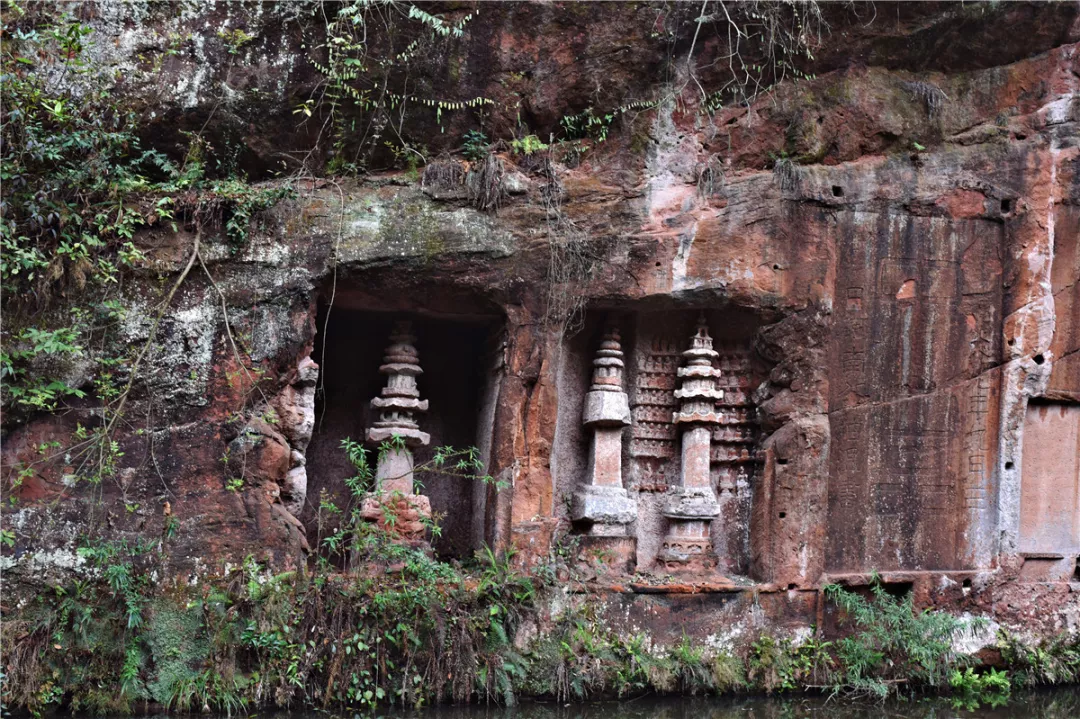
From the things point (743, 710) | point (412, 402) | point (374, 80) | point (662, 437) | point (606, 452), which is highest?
point (374, 80)

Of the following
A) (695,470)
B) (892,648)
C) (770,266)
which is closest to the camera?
(892,648)

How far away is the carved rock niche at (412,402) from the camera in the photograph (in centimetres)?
908

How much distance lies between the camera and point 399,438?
28.6 feet

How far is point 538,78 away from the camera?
29.5ft

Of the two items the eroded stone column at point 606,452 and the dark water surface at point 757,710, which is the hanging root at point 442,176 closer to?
the eroded stone column at point 606,452

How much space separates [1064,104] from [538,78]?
14.0ft

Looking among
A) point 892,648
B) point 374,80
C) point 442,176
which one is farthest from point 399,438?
point 892,648

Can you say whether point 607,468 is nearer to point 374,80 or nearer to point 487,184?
point 487,184

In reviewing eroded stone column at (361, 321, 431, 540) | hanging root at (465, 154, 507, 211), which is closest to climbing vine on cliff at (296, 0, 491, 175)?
hanging root at (465, 154, 507, 211)

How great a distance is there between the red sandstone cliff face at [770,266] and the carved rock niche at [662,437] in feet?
0.21

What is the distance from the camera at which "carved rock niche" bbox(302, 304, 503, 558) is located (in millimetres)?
9078

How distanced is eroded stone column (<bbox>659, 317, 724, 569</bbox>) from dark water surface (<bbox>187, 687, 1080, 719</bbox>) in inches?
45.8

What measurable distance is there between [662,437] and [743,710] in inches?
89.9

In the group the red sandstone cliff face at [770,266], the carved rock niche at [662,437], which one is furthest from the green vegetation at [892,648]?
the carved rock niche at [662,437]
